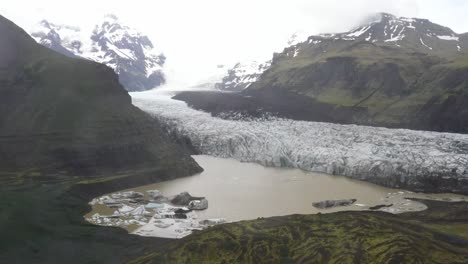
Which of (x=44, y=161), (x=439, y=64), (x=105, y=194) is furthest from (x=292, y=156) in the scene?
(x=439, y=64)

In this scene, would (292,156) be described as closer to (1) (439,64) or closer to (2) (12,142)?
(2) (12,142)

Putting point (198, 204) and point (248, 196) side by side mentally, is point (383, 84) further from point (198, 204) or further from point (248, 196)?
point (198, 204)

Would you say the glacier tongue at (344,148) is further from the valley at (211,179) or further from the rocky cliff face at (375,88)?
the rocky cliff face at (375,88)

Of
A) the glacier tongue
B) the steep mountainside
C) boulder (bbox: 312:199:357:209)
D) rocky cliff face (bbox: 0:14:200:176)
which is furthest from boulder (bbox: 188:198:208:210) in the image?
the steep mountainside

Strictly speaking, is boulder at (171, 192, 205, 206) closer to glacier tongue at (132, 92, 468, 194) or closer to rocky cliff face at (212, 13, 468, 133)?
glacier tongue at (132, 92, 468, 194)

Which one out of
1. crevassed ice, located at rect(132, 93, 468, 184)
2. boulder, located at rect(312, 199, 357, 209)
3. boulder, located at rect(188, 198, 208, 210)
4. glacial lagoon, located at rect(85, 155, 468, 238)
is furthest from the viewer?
crevassed ice, located at rect(132, 93, 468, 184)

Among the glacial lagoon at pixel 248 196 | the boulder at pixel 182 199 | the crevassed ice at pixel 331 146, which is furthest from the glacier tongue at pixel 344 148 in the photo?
the boulder at pixel 182 199

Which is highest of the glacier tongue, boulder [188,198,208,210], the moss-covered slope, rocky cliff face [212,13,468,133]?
rocky cliff face [212,13,468,133]
